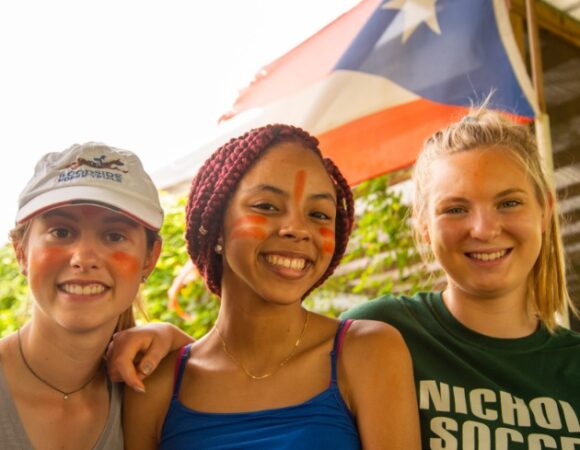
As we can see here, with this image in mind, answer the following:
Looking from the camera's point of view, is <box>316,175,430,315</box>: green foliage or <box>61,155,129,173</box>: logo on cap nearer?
<box>61,155,129,173</box>: logo on cap

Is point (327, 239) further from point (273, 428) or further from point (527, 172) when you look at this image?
point (527, 172)

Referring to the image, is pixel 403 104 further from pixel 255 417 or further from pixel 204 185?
pixel 255 417

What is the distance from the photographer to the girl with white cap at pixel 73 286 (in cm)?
180

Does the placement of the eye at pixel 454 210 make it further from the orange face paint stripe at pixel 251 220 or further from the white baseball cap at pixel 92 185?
the white baseball cap at pixel 92 185

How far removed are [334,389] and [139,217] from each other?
705 mm

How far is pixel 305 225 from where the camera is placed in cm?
194

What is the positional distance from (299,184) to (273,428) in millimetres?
673

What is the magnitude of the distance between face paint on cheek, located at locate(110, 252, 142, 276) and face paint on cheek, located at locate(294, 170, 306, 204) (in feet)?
1.58

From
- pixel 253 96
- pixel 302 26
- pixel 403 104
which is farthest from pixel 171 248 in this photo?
pixel 302 26

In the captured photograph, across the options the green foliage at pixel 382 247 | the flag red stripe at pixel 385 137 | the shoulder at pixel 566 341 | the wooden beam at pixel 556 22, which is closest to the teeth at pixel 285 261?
the shoulder at pixel 566 341

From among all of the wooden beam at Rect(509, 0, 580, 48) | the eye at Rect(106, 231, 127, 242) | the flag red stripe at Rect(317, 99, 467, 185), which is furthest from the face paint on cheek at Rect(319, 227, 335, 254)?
the wooden beam at Rect(509, 0, 580, 48)

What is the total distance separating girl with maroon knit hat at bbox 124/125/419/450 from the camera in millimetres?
1808

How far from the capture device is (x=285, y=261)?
6.22ft

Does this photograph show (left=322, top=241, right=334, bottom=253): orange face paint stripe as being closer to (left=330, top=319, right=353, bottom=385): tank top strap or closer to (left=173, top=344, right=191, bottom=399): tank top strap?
(left=330, top=319, right=353, bottom=385): tank top strap
